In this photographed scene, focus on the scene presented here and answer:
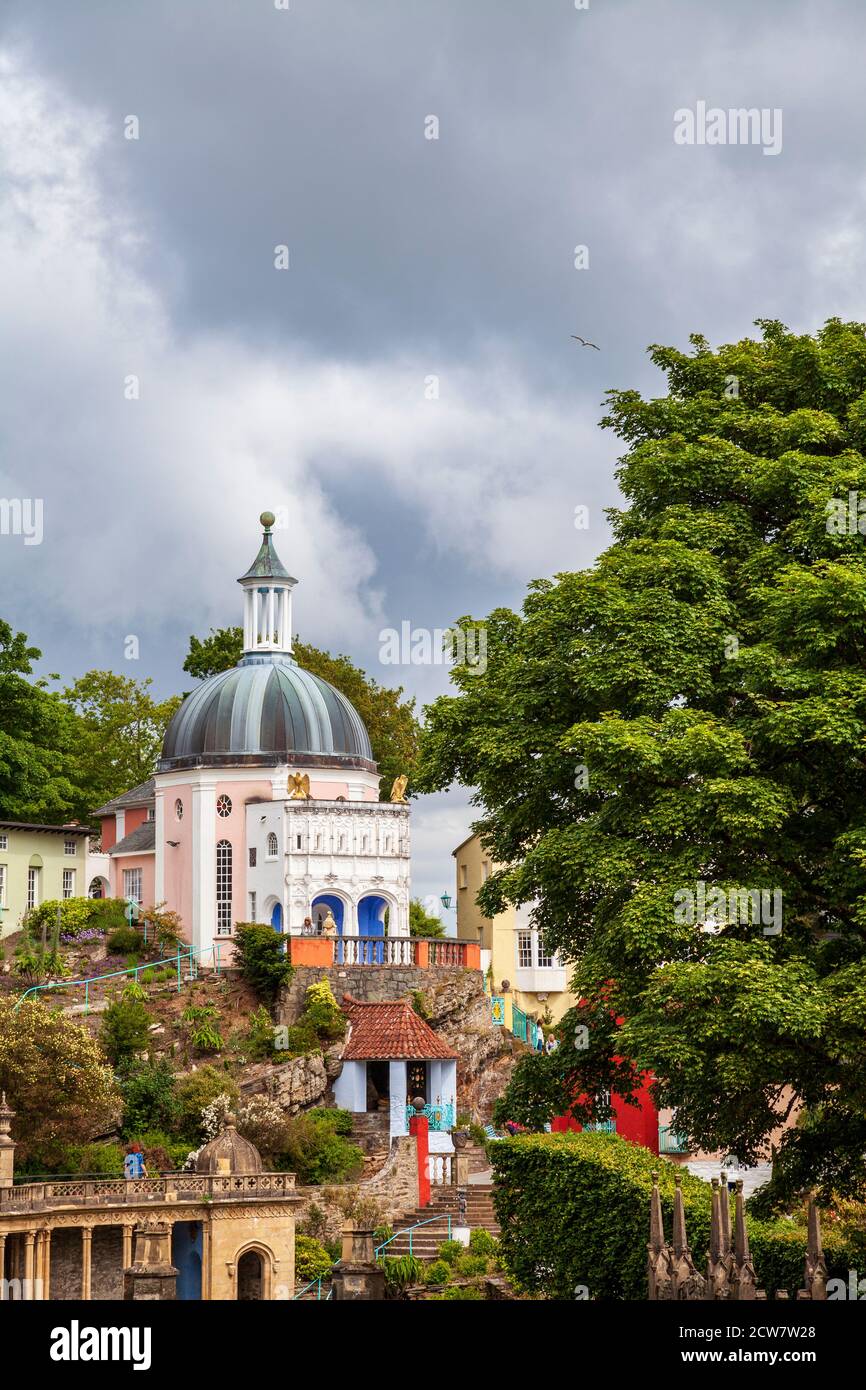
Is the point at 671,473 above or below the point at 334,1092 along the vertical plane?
above

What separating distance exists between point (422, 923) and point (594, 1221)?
36.2 metres

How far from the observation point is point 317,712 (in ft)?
193

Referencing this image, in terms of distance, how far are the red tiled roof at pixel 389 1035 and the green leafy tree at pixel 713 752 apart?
20.8 m

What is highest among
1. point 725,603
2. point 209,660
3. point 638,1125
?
point 209,660

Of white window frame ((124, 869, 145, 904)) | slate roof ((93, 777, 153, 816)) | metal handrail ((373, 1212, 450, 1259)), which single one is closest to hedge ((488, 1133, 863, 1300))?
metal handrail ((373, 1212, 450, 1259))

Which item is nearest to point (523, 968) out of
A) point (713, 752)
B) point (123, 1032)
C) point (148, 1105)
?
point (123, 1032)

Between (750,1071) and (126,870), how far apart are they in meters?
43.2

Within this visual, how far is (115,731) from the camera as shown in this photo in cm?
7519

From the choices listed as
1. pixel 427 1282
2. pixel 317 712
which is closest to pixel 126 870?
pixel 317 712

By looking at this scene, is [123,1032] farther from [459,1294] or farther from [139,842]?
[139,842]

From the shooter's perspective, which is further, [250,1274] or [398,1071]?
[398,1071]

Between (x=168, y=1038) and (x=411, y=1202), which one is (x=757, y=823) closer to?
(x=411, y=1202)
